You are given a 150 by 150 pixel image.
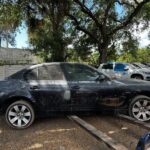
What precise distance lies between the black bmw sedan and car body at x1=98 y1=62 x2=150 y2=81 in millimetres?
11296

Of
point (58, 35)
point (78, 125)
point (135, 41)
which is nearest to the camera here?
point (78, 125)

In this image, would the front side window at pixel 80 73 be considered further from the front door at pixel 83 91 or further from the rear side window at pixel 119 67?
the rear side window at pixel 119 67

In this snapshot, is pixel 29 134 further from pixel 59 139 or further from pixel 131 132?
pixel 131 132

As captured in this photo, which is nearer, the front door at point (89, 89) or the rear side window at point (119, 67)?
the front door at point (89, 89)

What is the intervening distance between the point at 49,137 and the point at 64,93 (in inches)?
48.9

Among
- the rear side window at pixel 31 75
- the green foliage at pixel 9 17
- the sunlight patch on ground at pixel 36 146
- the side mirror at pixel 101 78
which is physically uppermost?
the green foliage at pixel 9 17

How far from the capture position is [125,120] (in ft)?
22.8

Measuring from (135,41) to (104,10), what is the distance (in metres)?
4.92

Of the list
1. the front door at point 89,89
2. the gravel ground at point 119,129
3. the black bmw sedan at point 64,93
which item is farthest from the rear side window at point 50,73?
the gravel ground at point 119,129

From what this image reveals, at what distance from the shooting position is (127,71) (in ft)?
63.2

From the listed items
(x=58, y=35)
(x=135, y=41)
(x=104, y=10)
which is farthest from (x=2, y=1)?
(x=135, y=41)

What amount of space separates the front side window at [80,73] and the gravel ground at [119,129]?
1.04m

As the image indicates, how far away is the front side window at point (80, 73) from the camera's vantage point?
278 inches

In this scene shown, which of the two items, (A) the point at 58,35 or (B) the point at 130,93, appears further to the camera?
(A) the point at 58,35
